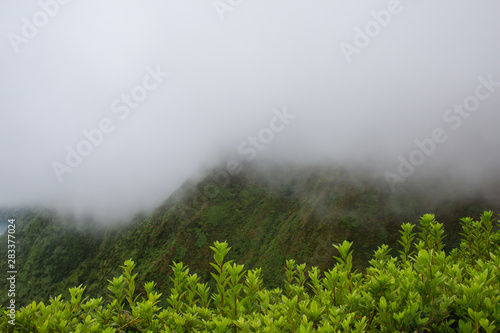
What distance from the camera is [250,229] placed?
35.3 metres

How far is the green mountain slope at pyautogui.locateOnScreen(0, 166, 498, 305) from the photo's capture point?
26453 mm

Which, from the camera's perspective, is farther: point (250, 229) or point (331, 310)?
point (250, 229)

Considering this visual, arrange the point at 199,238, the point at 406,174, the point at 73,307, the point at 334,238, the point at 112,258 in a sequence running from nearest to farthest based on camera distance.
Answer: the point at 73,307 < the point at 334,238 < the point at 406,174 < the point at 199,238 < the point at 112,258

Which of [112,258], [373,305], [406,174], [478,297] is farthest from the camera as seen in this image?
[112,258]

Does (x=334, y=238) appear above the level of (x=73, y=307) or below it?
below

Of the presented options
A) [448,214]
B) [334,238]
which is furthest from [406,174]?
[334,238]

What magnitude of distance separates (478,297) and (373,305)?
2.80 feet

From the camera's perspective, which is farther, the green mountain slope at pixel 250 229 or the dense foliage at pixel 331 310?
the green mountain slope at pixel 250 229

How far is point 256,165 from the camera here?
45.2 metres

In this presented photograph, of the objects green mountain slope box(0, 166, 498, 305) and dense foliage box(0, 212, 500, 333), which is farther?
green mountain slope box(0, 166, 498, 305)

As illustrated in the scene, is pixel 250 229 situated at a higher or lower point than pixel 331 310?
lower

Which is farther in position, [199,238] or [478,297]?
[199,238]

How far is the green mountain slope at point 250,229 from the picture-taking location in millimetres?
26453

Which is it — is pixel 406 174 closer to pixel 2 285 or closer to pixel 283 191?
pixel 283 191
